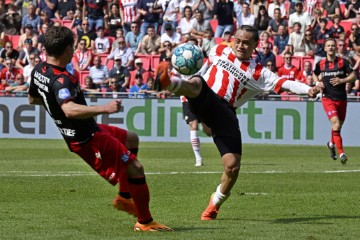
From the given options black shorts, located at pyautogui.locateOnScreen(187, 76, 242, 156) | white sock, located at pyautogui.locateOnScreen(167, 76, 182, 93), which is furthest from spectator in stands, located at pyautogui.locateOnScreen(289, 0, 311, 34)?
white sock, located at pyautogui.locateOnScreen(167, 76, 182, 93)

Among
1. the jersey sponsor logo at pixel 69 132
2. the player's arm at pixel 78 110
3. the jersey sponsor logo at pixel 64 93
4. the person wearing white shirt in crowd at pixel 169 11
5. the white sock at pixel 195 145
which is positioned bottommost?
the white sock at pixel 195 145

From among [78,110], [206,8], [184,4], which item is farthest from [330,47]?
[78,110]

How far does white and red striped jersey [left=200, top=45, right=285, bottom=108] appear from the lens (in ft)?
38.3

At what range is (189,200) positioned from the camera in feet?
43.0

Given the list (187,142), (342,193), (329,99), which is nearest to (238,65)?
(342,193)

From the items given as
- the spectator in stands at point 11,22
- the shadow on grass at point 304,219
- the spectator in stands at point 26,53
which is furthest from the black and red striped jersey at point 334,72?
the spectator in stands at point 11,22

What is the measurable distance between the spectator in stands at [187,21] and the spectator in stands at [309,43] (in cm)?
377

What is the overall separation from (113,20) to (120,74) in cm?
364

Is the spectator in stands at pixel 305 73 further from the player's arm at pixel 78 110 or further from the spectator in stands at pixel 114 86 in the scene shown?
the player's arm at pixel 78 110

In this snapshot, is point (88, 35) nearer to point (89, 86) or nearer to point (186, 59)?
point (89, 86)

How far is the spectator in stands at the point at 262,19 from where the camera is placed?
3077 cm

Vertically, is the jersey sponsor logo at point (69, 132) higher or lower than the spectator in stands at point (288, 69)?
higher

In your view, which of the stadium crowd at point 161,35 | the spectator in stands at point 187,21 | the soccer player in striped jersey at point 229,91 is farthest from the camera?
the spectator in stands at point 187,21

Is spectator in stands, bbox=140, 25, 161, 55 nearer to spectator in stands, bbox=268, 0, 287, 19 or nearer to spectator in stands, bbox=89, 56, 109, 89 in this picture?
spectator in stands, bbox=89, 56, 109, 89
